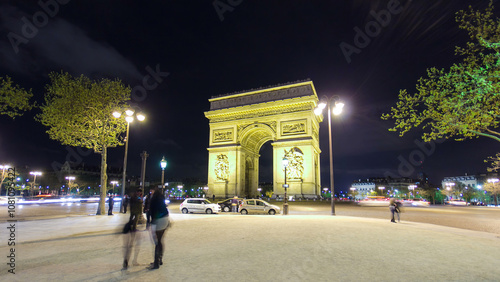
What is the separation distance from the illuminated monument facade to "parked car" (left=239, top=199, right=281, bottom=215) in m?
13.5

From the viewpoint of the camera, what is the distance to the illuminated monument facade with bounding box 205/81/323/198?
35.7m

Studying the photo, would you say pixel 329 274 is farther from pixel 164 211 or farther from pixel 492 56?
pixel 492 56

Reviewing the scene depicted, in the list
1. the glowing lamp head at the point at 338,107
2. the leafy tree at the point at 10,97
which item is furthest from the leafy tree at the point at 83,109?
the glowing lamp head at the point at 338,107

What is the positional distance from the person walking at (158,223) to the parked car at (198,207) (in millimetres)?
17553

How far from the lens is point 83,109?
1861 cm

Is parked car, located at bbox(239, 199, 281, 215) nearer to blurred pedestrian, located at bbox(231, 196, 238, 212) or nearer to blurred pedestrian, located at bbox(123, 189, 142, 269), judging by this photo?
blurred pedestrian, located at bbox(231, 196, 238, 212)

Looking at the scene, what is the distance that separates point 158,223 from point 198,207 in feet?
60.2

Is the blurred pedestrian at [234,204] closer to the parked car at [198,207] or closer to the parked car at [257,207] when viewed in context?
the parked car at [257,207]

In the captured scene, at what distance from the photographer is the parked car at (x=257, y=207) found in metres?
21.9

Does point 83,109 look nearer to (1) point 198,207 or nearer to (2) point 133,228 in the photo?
(1) point 198,207

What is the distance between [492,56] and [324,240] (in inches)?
355

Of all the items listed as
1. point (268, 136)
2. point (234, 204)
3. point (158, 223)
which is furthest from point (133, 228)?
point (268, 136)

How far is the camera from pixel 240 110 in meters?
41.5

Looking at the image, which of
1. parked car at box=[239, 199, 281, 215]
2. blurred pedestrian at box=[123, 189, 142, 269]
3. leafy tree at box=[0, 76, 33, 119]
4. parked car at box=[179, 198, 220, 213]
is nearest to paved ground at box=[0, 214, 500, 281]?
blurred pedestrian at box=[123, 189, 142, 269]
